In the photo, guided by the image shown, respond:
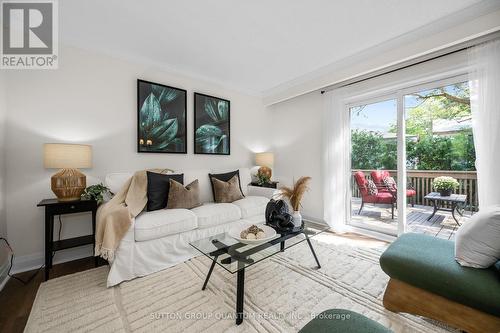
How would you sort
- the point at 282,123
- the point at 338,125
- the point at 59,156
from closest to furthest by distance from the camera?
the point at 59,156 < the point at 338,125 < the point at 282,123

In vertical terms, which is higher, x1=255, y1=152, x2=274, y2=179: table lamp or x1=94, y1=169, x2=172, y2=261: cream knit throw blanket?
x1=255, y1=152, x2=274, y2=179: table lamp

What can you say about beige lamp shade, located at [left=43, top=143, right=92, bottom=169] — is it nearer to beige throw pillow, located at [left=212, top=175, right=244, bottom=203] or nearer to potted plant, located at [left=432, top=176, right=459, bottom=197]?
beige throw pillow, located at [left=212, top=175, right=244, bottom=203]

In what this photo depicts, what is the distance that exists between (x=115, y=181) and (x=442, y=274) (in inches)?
120

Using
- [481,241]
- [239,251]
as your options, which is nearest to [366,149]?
[481,241]

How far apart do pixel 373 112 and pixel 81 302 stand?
160 inches

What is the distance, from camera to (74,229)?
2416 mm

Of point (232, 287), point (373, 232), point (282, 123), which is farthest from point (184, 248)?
point (282, 123)

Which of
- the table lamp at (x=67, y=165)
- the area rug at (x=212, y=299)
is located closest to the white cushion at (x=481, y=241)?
the area rug at (x=212, y=299)

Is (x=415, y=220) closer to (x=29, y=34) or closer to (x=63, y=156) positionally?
(x=63, y=156)

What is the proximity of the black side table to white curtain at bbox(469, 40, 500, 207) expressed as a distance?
4.03 meters

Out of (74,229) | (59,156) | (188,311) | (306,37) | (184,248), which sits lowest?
(188,311)

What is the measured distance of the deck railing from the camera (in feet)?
7.77

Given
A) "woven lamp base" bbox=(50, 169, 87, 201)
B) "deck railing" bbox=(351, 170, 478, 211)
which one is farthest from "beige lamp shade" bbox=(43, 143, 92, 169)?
"deck railing" bbox=(351, 170, 478, 211)

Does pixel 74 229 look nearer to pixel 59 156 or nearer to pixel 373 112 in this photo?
pixel 59 156
